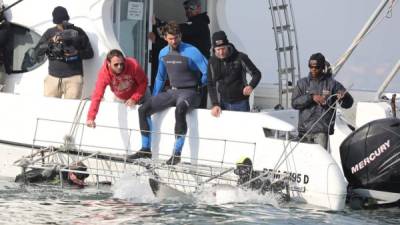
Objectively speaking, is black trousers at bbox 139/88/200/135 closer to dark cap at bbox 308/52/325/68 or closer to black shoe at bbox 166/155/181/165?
black shoe at bbox 166/155/181/165

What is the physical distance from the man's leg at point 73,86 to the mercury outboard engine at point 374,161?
302cm

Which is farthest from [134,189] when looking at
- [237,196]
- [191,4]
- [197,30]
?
[191,4]

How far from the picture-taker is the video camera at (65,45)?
376 inches

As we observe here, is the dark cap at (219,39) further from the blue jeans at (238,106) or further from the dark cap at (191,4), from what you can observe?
the dark cap at (191,4)

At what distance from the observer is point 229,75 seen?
9.01 m

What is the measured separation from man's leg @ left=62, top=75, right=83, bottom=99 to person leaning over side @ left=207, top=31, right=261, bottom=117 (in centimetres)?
159

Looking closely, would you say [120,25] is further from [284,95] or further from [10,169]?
[284,95]

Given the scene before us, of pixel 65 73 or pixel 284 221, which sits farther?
pixel 65 73

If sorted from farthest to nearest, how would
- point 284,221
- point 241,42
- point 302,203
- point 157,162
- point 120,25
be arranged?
1. point 241,42
2. point 120,25
3. point 157,162
4. point 302,203
5. point 284,221

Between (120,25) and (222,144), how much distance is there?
2366 millimetres

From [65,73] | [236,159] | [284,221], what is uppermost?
[65,73]

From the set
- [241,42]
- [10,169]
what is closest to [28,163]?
[10,169]

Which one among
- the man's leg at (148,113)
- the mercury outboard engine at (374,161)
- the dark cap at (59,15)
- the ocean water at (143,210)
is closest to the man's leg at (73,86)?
the dark cap at (59,15)

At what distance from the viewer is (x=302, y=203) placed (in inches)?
319
